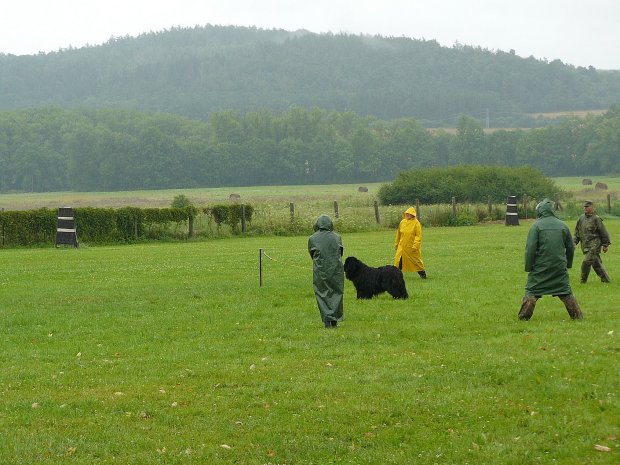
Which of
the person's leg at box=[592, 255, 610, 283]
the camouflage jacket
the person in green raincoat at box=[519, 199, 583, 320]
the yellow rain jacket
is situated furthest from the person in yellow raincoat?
the person in green raincoat at box=[519, 199, 583, 320]

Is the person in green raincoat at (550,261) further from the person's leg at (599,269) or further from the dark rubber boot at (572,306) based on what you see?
the person's leg at (599,269)

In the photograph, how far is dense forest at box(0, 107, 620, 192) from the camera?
144375mm

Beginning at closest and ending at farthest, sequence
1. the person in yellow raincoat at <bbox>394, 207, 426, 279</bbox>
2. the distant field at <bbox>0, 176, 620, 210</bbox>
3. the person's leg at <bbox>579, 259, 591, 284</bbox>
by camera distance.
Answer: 1. the person's leg at <bbox>579, 259, 591, 284</bbox>
2. the person in yellow raincoat at <bbox>394, 207, 426, 279</bbox>
3. the distant field at <bbox>0, 176, 620, 210</bbox>

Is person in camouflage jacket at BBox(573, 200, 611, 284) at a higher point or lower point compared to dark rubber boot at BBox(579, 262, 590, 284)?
higher

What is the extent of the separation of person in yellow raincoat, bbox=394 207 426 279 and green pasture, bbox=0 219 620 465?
1081mm

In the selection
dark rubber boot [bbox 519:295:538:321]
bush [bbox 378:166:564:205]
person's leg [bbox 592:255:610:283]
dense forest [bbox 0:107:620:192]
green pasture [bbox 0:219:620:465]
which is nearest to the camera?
green pasture [bbox 0:219:620:465]

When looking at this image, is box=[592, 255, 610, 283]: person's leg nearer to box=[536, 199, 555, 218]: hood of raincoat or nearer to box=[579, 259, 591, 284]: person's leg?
box=[579, 259, 591, 284]: person's leg

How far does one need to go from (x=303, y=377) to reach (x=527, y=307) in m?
4.92

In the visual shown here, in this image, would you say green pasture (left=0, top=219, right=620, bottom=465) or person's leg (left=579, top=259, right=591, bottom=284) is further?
person's leg (left=579, top=259, right=591, bottom=284)

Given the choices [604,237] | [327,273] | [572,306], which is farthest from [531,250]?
[604,237]

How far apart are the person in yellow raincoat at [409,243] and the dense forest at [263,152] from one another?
407 ft

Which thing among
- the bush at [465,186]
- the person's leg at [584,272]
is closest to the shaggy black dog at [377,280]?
the person's leg at [584,272]

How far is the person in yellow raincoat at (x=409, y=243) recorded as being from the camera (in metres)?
21.0

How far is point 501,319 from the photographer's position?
48.7ft
